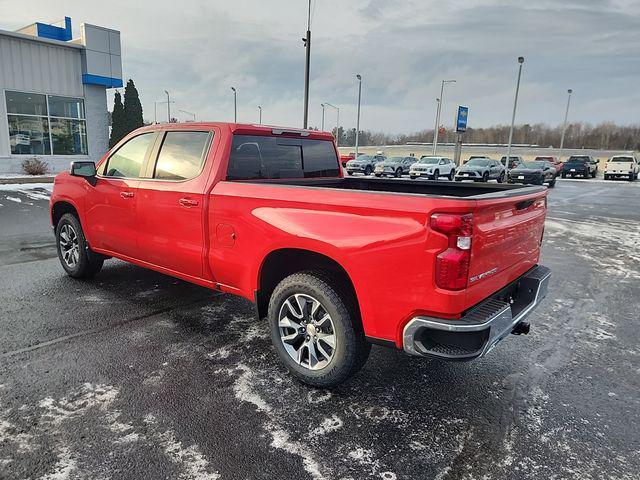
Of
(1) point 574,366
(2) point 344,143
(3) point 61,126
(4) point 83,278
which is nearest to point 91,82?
(3) point 61,126

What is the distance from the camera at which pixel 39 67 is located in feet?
72.6

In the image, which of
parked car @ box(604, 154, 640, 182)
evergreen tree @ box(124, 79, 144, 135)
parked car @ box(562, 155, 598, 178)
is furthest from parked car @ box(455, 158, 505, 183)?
evergreen tree @ box(124, 79, 144, 135)

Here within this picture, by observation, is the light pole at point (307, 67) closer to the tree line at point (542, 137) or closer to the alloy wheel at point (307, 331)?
the alloy wheel at point (307, 331)

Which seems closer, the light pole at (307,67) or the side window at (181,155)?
the side window at (181,155)

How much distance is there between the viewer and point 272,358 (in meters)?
3.88

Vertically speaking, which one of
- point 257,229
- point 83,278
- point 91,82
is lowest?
point 83,278

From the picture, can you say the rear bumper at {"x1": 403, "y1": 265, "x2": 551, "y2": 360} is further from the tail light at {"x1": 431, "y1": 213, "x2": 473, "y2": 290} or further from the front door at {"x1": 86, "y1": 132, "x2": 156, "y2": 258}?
the front door at {"x1": 86, "y1": 132, "x2": 156, "y2": 258}

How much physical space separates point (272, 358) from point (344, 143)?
128 meters

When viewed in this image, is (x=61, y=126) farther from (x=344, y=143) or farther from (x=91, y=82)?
(x=344, y=143)

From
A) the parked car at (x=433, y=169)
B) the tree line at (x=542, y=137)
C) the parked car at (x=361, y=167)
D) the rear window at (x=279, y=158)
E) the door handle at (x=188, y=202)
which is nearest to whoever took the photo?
the door handle at (x=188, y=202)

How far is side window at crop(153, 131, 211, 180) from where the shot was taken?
4152 mm

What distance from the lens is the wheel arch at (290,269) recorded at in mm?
3291

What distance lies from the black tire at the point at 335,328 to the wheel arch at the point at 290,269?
0.05 meters

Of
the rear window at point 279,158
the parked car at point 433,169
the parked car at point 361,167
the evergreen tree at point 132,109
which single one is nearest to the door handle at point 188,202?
the rear window at point 279,158
